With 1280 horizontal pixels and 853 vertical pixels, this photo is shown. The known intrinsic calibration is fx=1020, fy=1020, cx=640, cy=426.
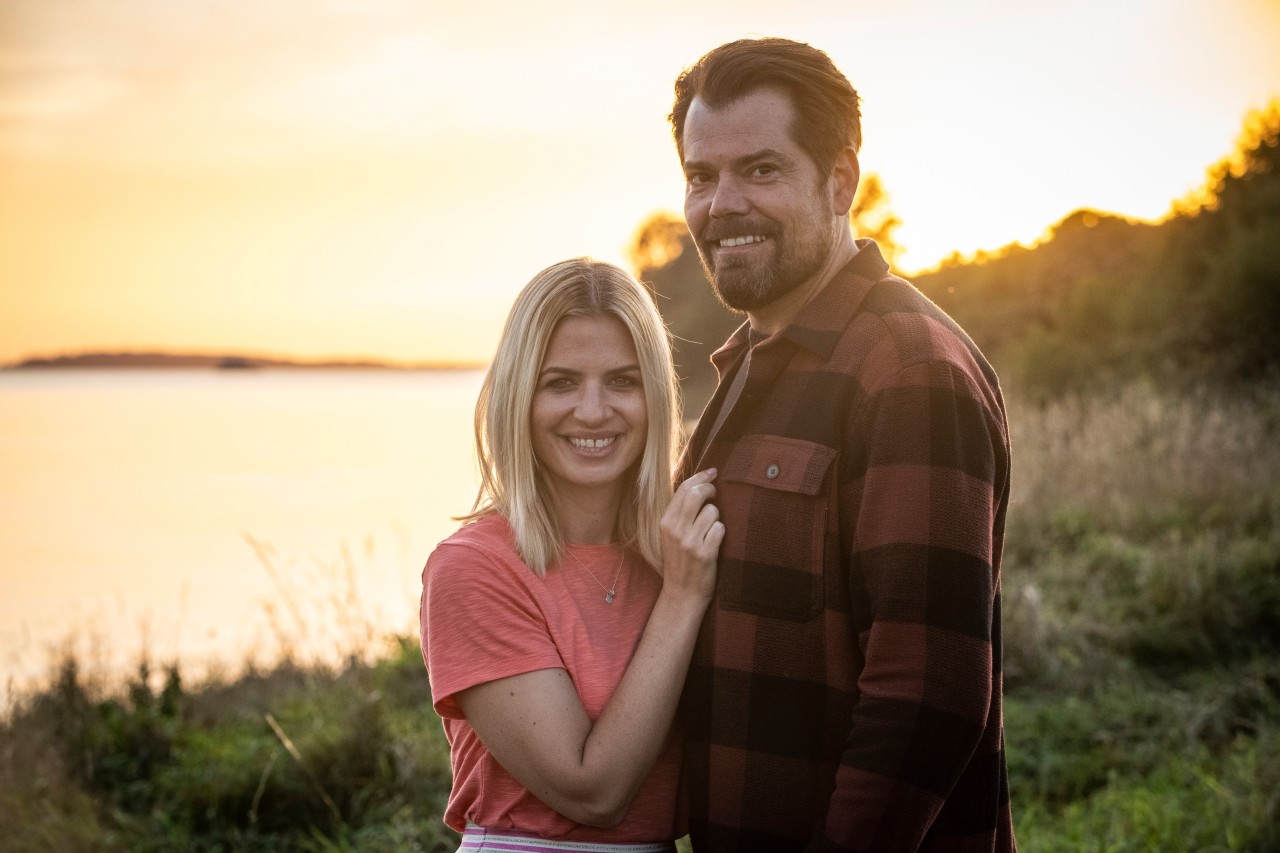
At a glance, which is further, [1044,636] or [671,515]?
[1044,636]

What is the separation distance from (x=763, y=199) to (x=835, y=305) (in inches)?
11.6

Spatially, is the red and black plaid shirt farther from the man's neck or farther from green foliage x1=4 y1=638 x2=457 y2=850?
green foliage x1=4 y1=638 x2=457 y2=850

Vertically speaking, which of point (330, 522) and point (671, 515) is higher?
point (671, 515)

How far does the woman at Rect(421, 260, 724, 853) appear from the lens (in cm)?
196

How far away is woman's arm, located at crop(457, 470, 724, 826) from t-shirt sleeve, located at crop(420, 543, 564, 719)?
0.11ft

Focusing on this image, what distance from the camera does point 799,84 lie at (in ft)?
6.95

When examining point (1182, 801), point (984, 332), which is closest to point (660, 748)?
point (1182, 801)

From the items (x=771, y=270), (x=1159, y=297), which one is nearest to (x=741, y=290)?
(x=771, y=270)

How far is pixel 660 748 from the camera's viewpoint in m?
2.00

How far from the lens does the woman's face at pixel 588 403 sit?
7.45ft

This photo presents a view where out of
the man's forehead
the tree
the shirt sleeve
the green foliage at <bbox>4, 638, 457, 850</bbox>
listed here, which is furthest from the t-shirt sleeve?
the tree

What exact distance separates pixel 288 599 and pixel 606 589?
445cm

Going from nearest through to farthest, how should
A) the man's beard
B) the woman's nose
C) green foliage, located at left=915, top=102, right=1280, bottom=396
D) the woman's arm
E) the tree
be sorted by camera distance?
the woman's arm → the man's beard → the woman's nose → green foliage, located at left=915, top=102, right=1280, bottom=396 → the tree

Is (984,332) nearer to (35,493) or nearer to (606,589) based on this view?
(35,493)
